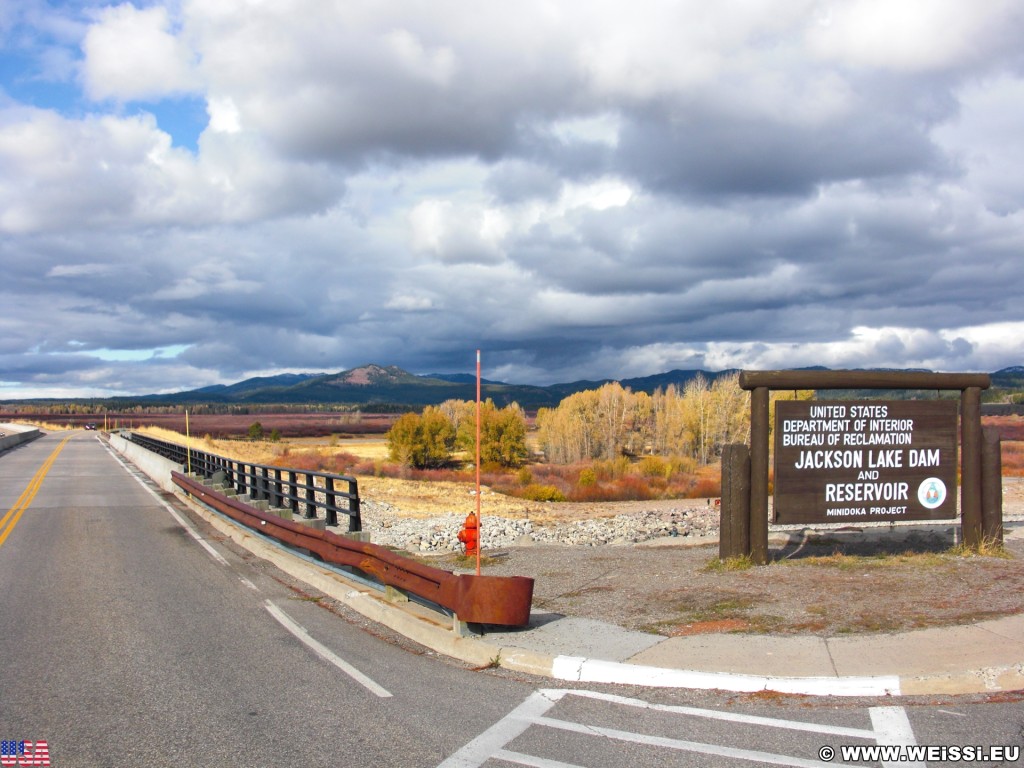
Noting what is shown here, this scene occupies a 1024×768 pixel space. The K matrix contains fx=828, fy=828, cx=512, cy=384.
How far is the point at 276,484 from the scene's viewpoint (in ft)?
54.0

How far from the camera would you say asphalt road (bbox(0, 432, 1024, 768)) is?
5332 mm

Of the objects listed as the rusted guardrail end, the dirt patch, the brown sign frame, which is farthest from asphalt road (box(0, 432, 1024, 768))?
the brown sign frame

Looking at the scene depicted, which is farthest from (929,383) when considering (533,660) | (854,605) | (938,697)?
(533,660)

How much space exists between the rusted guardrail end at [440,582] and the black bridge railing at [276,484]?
2.86 ft

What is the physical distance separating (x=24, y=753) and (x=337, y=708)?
2.05 metres

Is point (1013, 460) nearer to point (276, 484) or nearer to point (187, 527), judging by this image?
point (187, 527)

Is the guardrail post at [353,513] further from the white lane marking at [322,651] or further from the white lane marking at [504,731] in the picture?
the white lane marking at [504,731]

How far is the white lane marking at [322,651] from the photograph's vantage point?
22.4 ft

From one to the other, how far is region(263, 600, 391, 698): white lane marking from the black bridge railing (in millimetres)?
2163

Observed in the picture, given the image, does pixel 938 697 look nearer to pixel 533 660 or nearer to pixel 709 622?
pixel 709 622

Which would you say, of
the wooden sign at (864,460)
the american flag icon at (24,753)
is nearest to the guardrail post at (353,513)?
the wooden sign at (864,460)

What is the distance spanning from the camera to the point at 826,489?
36.1ft

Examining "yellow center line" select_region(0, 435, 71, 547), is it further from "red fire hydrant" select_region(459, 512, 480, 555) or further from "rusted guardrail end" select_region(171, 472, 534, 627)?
"red fire hydrant" select_region(459, 512, 480, 555)

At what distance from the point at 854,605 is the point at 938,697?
247 cm
